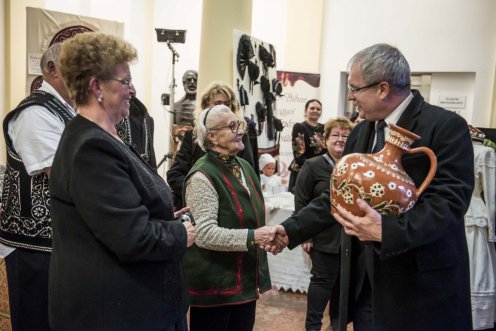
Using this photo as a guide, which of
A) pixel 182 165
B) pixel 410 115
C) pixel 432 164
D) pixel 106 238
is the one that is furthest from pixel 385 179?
pixel 182 165

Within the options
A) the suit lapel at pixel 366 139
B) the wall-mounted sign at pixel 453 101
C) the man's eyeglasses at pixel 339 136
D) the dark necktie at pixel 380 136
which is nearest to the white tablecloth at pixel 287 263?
the man's eyeglasses at pixel 339 136

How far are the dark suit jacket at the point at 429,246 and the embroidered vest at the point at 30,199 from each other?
1160 millimetres

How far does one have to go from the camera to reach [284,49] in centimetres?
740

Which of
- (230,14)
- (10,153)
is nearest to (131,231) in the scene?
(10,153)

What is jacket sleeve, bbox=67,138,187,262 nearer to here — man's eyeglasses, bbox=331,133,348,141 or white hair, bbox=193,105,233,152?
white hair, bbox=193,105,233,152

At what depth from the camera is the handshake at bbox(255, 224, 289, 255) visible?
5.95 feet

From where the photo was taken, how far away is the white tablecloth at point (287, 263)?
3750 mm

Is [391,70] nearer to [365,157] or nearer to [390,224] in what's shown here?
[365,157]

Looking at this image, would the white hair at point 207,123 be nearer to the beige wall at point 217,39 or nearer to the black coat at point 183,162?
the black coat at point 183,162

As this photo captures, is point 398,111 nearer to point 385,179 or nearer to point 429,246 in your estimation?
point 385,179

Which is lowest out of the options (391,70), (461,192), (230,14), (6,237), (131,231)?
(6,237)

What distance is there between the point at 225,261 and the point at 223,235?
153mm

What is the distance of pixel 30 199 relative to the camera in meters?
1.69

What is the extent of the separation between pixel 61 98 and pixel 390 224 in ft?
4.13
